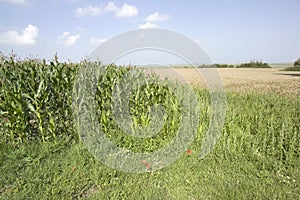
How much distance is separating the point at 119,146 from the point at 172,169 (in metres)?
1.27

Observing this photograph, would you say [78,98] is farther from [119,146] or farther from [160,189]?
[160,189]

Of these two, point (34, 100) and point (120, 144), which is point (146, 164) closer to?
point (120, 144)

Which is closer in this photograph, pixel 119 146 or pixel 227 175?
pixel 227 175

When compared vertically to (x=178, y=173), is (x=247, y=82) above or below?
above

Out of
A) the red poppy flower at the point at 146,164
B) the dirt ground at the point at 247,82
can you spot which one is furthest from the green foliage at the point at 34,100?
the dirt ground at the point at 247,82

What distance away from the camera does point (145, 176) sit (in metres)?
3.21

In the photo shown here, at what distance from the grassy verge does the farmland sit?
0.01 m

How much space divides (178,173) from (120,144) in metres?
1.46

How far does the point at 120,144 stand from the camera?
14.0 ft

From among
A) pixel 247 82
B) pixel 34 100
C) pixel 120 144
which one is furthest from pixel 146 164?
pixel 247 82

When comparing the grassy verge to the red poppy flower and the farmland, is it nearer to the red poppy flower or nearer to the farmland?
the farmland

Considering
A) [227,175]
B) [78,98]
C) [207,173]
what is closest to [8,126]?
[78,98]

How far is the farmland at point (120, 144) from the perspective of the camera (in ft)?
9.29

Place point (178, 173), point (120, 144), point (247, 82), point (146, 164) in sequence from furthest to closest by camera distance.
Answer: point (247, 82), point (120, 144), point (146, 164), point (178, 173)
